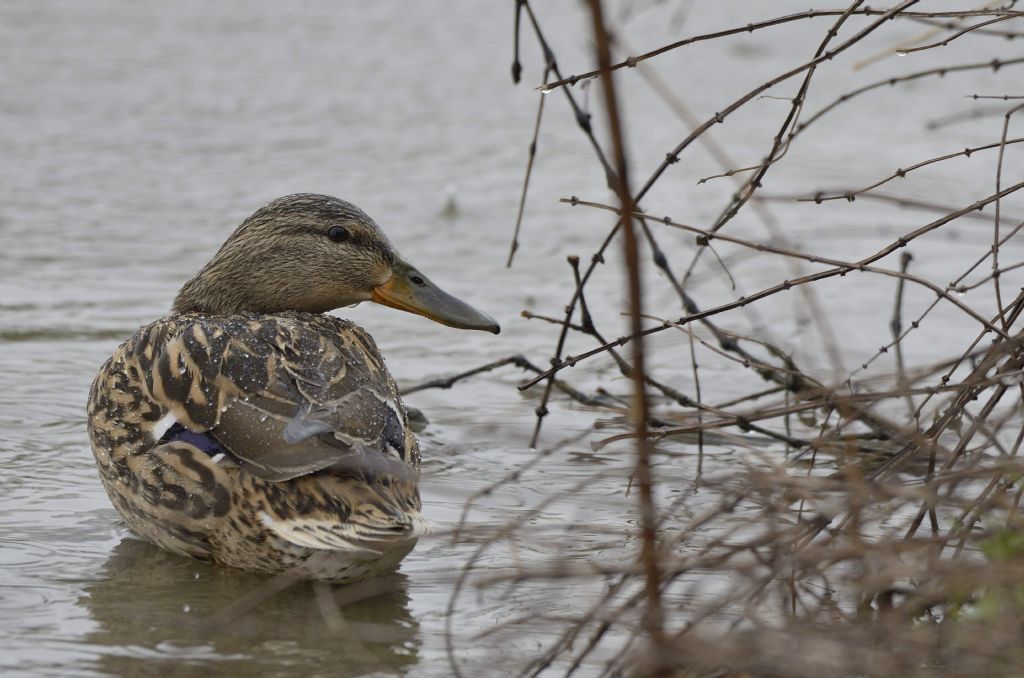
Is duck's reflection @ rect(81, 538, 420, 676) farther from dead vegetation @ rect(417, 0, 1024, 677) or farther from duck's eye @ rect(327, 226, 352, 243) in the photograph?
duck's eye @ rect(327, 226, 352, 243)

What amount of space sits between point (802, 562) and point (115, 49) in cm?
1005

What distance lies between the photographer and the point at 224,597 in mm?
4285

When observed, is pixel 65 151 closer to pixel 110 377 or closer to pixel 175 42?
pixel 175 42

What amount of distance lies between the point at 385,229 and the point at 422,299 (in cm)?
301

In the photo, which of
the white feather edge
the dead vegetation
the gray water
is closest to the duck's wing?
the white feather edge

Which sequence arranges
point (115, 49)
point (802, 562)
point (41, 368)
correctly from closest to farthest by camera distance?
1. point (802, 562)
2. point (41, 368)
3. point (115, 49)

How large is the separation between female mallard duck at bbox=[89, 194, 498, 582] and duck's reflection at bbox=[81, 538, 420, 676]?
79 millimetres

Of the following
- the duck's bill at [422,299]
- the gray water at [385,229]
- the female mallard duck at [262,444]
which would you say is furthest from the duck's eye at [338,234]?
the gray water at [385,229]

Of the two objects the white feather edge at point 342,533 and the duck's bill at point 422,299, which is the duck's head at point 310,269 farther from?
the white feather edge at point 342,533

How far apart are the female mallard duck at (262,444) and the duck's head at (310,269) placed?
237 mm

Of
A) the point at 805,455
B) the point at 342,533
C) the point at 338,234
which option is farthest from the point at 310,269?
the point at 805,455

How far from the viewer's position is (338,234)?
541 centimetres

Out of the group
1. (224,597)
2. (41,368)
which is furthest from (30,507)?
(41,368)

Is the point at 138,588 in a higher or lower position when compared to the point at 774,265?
lower
